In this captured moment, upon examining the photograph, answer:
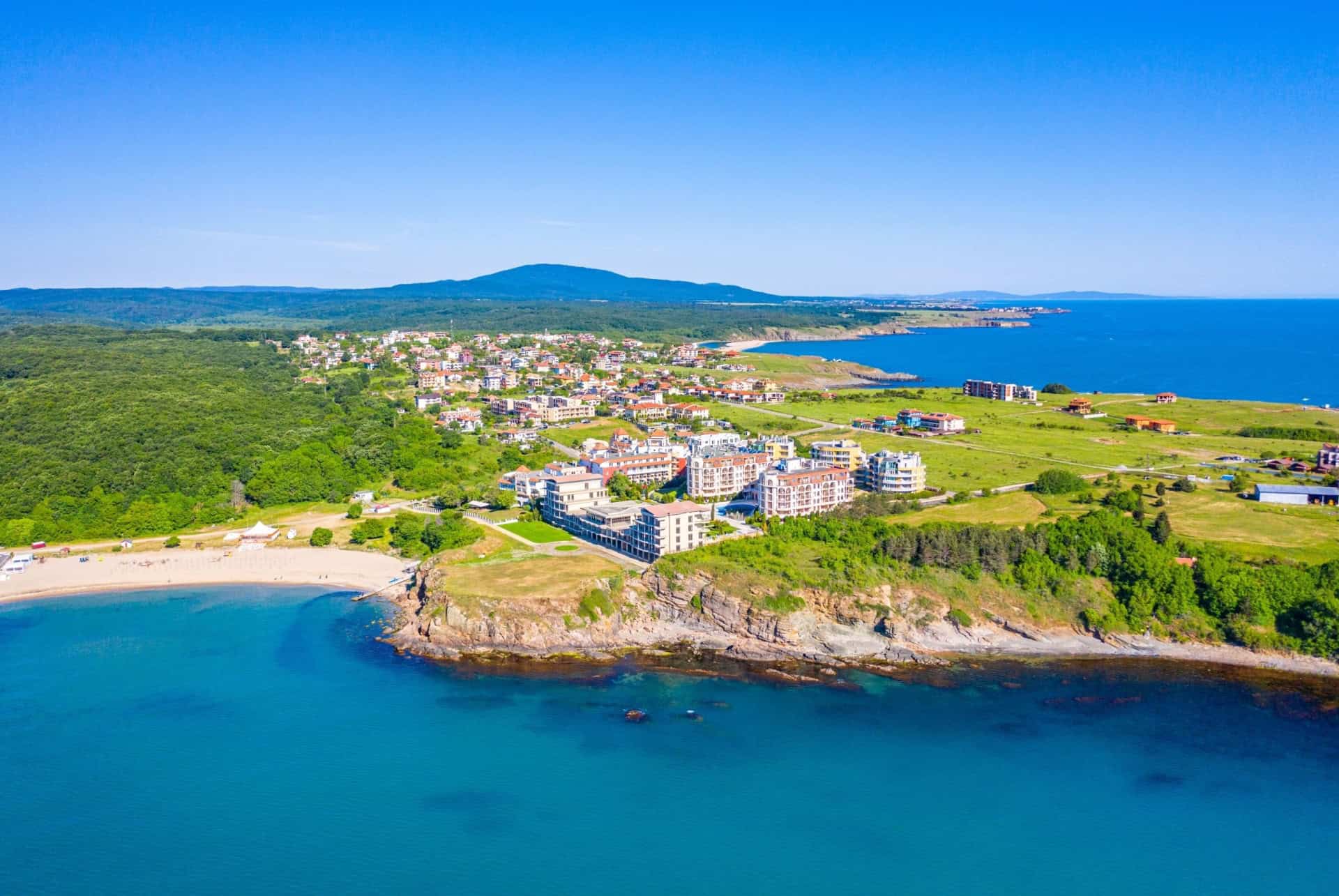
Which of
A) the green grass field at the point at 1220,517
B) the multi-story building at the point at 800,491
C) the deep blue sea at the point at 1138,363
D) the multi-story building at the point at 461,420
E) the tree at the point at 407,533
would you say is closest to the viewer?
the green grass field at the point at 1220,517

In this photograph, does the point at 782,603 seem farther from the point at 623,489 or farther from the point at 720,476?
the point at 623,489

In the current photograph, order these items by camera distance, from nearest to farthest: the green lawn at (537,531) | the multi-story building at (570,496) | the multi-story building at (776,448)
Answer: the green lawn at (537,531) < the multi-story building at (570,496) < the multi-story building at (776,448)

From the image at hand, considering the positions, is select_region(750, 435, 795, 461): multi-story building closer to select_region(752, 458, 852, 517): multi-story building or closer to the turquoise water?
select_region(752, 458, 852, 517): multi-story building

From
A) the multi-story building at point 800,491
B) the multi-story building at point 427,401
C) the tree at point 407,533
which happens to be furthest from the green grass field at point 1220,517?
the multi-story building at point 427,401

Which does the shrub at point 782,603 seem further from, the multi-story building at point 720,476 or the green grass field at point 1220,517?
the multi-story building at point 720,476

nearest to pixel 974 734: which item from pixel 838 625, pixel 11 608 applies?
pixel 838 625

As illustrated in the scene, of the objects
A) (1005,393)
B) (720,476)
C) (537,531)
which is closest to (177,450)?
(537,531)
